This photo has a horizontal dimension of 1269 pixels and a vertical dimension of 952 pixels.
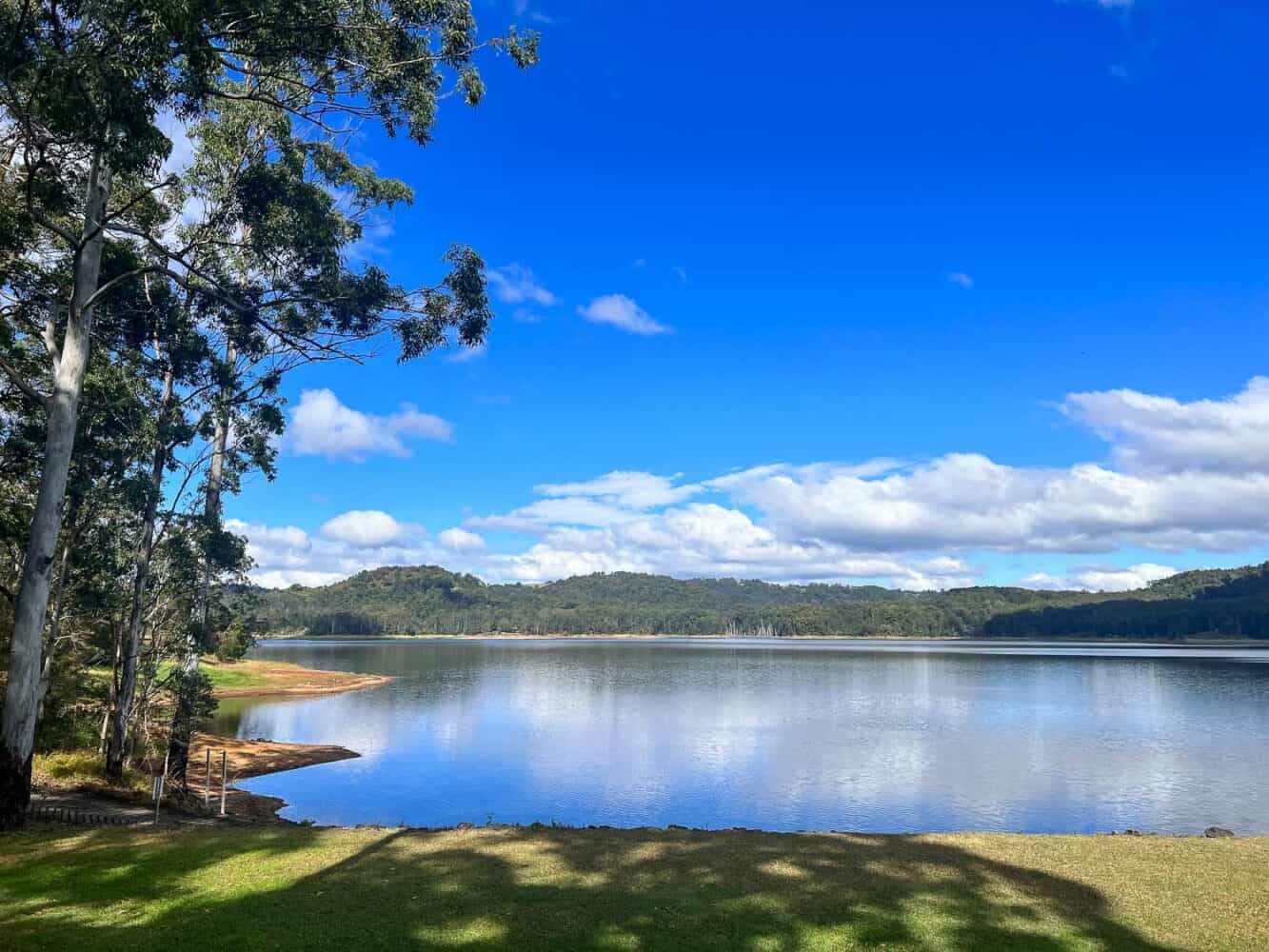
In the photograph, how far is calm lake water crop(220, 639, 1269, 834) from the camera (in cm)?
2562

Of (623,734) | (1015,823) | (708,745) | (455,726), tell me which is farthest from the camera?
(455,726)

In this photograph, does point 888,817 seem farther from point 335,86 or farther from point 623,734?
point 335,86

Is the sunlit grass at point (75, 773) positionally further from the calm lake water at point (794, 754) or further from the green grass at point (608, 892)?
the green grass at point (608, 892)

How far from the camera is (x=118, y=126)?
13.3m

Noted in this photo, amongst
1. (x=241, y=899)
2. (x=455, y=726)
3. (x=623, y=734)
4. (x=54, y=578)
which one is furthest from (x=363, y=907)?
(x=455, y=726)

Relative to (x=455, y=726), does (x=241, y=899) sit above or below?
above

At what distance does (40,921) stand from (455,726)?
4025 cm

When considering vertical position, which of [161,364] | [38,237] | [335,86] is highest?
[335,86]

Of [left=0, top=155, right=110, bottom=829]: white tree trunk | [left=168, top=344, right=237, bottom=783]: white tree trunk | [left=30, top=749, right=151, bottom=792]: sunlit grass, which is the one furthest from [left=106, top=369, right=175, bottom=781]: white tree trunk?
[left=0, top=155, right=110, bottom=829]: white tree trunk

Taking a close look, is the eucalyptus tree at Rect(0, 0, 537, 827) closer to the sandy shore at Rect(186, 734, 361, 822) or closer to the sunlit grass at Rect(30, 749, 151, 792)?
the sunlit grass at Rect(30, 749, 151, 792)

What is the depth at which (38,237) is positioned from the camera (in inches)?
679

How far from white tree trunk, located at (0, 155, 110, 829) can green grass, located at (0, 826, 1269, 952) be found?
1374mm

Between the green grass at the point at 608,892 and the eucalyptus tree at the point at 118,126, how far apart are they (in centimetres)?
439

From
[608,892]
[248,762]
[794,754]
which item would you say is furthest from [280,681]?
[608,892]
